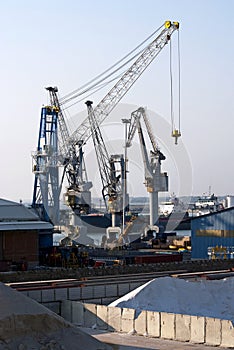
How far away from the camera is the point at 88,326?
23469 mm

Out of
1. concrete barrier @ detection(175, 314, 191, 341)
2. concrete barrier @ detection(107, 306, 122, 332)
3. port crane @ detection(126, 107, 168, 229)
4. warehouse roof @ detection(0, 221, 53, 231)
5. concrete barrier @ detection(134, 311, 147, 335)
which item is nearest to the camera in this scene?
concrete barrier @ detection(175, 314, 191, 341)

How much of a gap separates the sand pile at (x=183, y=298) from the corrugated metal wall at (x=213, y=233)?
2463cm

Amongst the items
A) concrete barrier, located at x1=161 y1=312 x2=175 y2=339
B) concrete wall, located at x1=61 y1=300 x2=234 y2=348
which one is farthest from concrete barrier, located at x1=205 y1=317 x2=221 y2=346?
concrete barrier, located at x1=161 y1=312 x2=175 y2=339

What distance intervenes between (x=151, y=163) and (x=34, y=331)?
8001 centimetres

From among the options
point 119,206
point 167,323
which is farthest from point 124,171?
point 167,323

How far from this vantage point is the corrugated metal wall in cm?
5050

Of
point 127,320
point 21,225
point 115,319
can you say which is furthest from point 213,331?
point 21,225

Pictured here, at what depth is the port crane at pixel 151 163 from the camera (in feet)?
320

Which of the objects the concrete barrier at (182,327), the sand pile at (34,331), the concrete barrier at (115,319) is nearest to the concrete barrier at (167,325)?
the concrete barrier at (182,327)

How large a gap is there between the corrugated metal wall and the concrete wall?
1059 inches

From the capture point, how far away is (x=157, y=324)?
2159 centimetres

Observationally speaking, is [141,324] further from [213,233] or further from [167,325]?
[213,233]

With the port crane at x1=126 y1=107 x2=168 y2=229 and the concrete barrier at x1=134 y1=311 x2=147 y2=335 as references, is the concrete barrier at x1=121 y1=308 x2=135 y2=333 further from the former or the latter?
the port crane at x1=126 y1=107 x2=168 y2=229

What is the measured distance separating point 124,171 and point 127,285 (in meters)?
74.9
